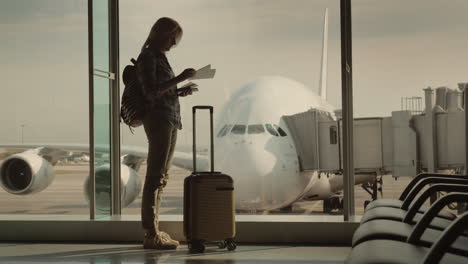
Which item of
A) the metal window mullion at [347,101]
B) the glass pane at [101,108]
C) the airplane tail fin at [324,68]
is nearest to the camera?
the metal window mullion at [347,101]

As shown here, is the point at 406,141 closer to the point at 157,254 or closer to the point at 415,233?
the point at 157,254

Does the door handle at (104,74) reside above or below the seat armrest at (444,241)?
above

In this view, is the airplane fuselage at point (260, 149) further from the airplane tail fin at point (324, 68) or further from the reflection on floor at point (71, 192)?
the reflection on floor at point (71, 192)

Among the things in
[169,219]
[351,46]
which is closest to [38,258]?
[169,219]

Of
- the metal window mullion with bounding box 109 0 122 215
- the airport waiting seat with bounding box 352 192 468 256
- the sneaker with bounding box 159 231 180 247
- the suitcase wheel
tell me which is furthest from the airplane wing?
the airport waiting seat with bounding box 352 192 468 256

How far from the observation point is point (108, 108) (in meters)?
4.55

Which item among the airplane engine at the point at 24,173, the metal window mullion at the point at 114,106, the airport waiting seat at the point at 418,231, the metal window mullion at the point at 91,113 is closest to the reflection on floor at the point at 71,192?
the airplane engine at the point at 24,173

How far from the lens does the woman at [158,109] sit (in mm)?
3559

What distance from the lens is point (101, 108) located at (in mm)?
4426

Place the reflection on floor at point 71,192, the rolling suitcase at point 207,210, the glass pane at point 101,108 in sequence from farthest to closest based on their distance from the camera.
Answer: the reflection on floor at point 71,192 < the glass pane at point 101,108 < the rolling suitcase at point 207,210

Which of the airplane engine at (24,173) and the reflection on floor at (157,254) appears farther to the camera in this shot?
the airplane engine at (24,173)

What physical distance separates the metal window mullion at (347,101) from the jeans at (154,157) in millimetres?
1033

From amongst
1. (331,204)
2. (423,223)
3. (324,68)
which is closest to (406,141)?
(423,223)

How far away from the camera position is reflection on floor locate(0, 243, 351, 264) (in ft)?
11.0
